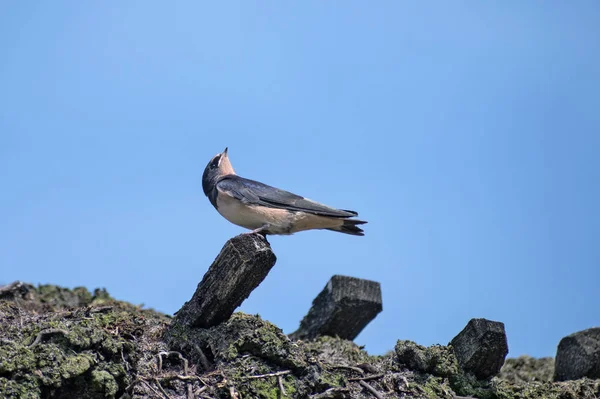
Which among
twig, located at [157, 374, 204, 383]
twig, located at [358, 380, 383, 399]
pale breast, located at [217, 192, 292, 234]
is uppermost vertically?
pale breast, located at [217, 192, 292, 234]

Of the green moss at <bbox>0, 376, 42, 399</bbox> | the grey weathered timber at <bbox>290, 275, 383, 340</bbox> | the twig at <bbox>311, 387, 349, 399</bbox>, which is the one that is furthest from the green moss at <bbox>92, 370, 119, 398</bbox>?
the grey weathered timber at <bbox>290, 275, 383, 340</bbox>

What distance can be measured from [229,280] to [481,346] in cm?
207

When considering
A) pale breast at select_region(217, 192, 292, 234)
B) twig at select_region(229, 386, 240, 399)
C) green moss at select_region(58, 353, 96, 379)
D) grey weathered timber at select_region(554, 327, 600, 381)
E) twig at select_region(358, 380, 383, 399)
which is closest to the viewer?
green moss at select_region(58, 353, 96, 379)

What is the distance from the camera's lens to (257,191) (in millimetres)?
8391

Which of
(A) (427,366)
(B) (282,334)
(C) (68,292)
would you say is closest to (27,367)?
(B) (282,334)

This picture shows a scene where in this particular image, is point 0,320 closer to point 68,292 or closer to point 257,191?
point 257,191

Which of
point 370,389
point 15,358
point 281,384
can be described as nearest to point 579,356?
point 370,389

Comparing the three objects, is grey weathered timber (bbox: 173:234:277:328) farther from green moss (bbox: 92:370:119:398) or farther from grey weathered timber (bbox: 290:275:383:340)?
grey weathered timber (bbox: 290:275:383:340)

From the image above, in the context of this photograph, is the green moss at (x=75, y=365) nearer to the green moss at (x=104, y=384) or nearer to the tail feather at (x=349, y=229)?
the green moss at (x=104, y=384)

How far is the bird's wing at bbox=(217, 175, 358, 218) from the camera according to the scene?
8273 millimetres

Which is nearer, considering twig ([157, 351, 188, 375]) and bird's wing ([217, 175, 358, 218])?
twig ([157, 351, 188, 375])

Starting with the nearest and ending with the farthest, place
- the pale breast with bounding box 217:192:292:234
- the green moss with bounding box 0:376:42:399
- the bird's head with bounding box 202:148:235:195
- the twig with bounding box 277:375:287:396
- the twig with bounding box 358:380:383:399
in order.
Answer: the green moss with bounding box 0:376:42:399 < the twig with bounding box 277:375:287:396 < the twig with bounding box 358:380:383:399 < the pale breast with bounding box 217:192:292:234 < the bird's head with bounding box 202:148:235:195

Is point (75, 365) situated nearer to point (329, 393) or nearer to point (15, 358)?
point (15, 358)

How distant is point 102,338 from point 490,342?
9.84ft
